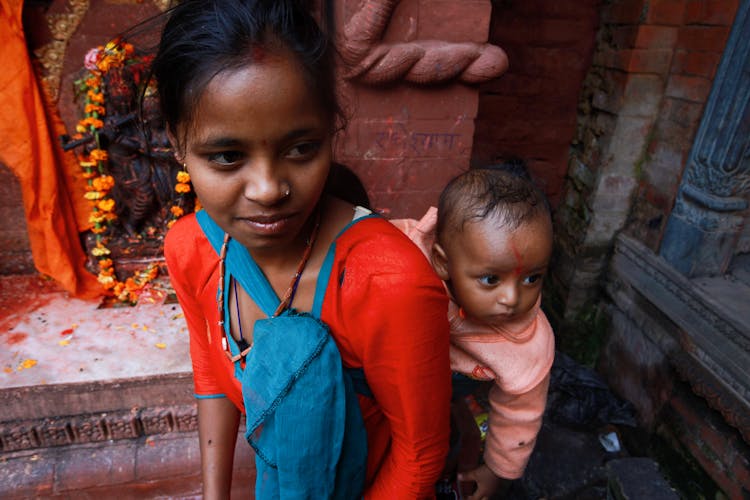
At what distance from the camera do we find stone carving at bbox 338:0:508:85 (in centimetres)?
175

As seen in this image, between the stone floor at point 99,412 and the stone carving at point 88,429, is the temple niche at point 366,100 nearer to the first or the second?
the stone floor at point 99,412

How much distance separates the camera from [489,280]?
4.02 ft

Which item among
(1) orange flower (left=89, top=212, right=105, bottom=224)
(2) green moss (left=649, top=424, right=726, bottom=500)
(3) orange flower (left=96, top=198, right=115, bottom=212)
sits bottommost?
(2) green moss (left=649, top=424, right=726, bottom=500)

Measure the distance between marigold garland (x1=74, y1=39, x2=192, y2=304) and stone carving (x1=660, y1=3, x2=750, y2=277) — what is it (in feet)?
9.19

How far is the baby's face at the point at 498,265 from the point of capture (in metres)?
1.16

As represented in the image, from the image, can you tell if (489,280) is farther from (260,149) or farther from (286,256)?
(260,149)

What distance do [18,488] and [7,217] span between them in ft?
4.65

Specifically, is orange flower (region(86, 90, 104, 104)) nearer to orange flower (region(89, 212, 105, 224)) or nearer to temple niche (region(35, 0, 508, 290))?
temple niche (region(35, 0, 508, 290))

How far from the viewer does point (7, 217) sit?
2.53 m

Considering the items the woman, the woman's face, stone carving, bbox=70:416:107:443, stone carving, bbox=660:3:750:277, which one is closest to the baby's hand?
the woman

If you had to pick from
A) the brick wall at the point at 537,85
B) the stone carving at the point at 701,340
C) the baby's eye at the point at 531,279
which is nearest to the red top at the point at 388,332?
the baby's eye at the point at 531,279

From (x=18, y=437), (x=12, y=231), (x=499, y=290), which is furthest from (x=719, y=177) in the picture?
(x=12, y=231)

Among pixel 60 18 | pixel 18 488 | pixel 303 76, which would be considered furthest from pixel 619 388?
pixel 60 18

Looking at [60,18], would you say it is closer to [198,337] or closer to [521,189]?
[198,337]
